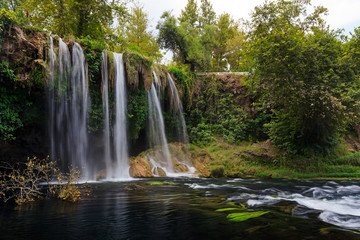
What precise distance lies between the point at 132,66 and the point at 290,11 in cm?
1347

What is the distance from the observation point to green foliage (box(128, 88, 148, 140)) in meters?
14.4

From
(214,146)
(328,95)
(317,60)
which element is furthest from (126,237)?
(214,146)

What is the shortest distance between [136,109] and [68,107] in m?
4.01

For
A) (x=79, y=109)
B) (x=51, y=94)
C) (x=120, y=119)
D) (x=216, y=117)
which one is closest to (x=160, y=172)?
(x=120, y=119)

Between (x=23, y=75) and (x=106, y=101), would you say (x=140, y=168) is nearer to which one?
(x=106, y=101)

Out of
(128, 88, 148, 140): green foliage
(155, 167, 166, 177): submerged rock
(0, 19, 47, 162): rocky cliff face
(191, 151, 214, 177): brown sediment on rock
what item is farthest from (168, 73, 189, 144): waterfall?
(0, 19, 47, 162): rocky cliff face

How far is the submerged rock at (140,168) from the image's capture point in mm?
12520

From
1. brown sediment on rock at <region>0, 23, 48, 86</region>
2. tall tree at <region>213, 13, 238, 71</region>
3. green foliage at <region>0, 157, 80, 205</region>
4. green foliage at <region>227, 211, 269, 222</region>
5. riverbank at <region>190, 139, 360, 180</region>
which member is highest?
tall tree at <region>213, 13, 238, 71</region>

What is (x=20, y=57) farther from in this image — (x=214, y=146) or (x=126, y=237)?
(x=214, y=146)

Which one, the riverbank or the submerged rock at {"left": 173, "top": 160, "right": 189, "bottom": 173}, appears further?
the submerged rock at {"left": 173, "top": 160, "right": 189, "bottom": 173}

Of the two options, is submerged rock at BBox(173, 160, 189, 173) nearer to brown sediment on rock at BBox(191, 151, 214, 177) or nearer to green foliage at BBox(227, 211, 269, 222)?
brown sediment on rock at BBox(191, 151, 214, 177)

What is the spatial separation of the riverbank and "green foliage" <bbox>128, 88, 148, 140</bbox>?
189 inches

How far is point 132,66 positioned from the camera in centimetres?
1381

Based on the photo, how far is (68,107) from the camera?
→ 1198 cm
